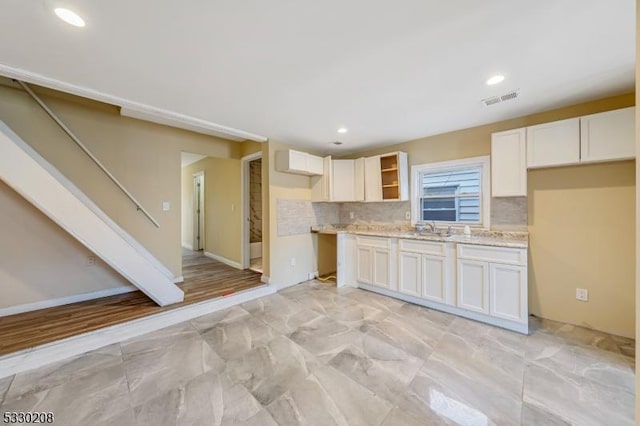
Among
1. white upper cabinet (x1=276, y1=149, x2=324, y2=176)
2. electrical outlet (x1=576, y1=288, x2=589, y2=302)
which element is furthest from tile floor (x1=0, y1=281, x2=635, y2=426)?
white upper cabinet (x1=276, y1=149, x2=324, y2=176)

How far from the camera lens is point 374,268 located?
12.3ft

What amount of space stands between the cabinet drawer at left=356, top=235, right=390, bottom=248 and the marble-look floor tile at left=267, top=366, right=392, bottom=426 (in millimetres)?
2058

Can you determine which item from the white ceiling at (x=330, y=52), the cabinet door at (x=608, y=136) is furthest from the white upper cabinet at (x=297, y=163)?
the cabinet door at (x=608, y=136)

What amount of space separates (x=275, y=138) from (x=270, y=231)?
145 cm

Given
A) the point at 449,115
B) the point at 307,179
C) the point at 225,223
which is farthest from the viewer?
the point at 225,223

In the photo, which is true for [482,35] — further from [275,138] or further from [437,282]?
[275,138]

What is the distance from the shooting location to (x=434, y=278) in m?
3.14

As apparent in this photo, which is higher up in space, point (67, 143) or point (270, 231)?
point (67, 143)

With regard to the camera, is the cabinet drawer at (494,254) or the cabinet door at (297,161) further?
the cabinet door at (297,161)

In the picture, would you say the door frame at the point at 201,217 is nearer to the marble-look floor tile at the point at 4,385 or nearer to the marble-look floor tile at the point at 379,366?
the marble-look floor tile at the point at 4,385

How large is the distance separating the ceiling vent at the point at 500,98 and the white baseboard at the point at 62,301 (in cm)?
509

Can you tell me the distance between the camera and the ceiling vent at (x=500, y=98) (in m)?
2.37

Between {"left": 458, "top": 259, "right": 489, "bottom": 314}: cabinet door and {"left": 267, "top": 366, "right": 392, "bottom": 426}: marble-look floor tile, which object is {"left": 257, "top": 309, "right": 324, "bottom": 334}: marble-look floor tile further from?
{"left": 458, "top": 259, "right": 489, "bottom": 314}: cabinet door

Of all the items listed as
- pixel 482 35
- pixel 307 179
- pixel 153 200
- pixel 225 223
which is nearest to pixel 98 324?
pixel 153 200
